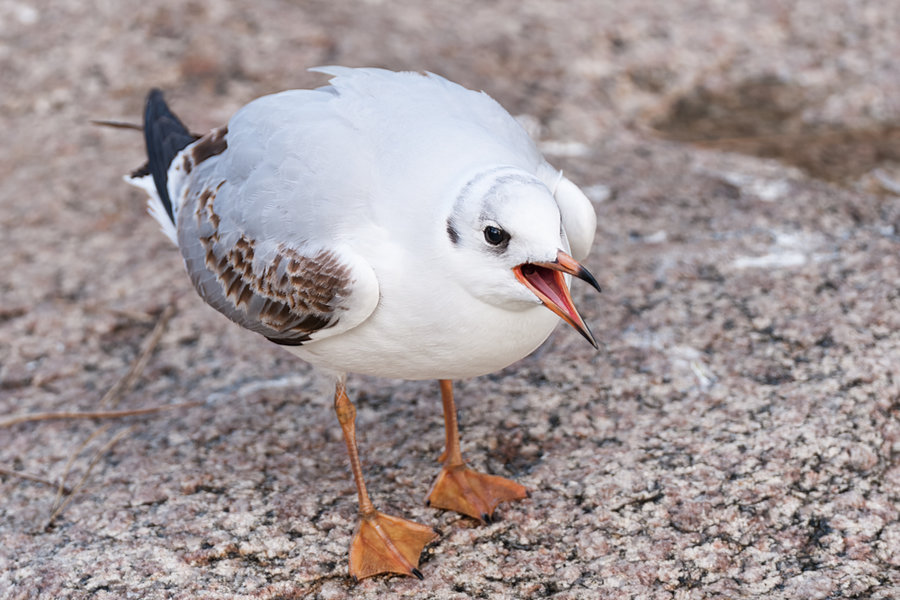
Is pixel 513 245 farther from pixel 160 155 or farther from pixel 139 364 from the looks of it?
pixel 139 364

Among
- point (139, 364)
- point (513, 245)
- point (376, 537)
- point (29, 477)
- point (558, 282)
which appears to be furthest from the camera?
point (139, 364)

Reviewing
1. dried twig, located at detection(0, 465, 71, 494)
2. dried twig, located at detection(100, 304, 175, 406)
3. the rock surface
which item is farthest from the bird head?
dried twig, located at detection(100, 304, 175, 406)

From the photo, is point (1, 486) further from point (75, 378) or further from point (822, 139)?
point (822, 139)

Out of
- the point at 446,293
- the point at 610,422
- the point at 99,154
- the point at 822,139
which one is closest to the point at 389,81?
the point at 446,293

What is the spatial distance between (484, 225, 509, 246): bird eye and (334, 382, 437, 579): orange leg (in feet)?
3.02

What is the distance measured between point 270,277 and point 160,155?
1211 mm

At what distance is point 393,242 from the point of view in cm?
277

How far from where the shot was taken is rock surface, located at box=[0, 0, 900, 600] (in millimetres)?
2986

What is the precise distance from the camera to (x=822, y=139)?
5656mm

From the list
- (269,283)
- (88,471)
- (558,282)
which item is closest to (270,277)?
(269,283)

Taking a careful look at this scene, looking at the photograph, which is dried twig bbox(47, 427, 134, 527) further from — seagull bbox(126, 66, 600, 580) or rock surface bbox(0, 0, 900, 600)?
seagull bbox(126, 66, 600, 580)

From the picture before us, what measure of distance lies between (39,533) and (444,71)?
3729 millimetres

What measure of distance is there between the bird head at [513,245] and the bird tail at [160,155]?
155cm

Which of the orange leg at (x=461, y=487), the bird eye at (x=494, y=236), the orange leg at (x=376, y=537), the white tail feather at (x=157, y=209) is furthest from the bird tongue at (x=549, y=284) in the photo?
the white tail feather at (x=157, y=209)
